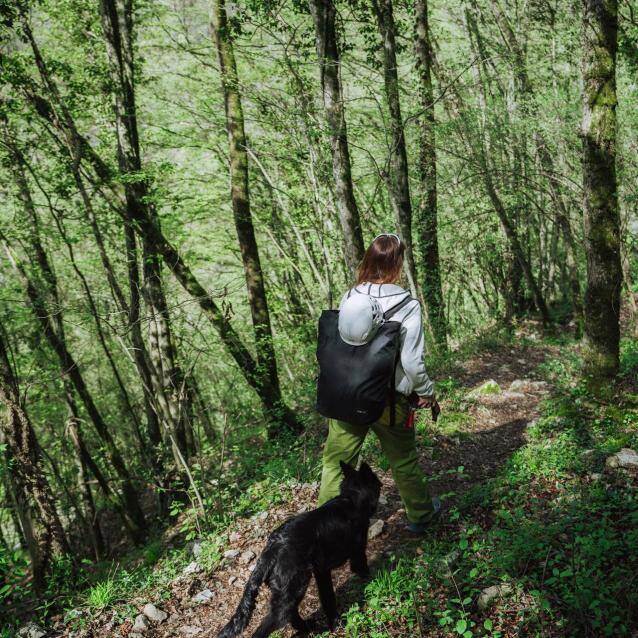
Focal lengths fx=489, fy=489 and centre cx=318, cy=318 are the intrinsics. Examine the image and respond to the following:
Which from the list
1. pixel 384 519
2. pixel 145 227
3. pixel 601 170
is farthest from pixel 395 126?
pixel 384 519

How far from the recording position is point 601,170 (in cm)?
474

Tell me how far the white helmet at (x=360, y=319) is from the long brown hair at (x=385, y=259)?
0.22m

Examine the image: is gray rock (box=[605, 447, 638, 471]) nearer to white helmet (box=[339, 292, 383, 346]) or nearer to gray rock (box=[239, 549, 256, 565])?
white helmet (box=[339, 292, 383, 346])

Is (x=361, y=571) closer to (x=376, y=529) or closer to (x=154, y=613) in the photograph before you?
(x=376, y=529)

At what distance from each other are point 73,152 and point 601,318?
7.08 meters

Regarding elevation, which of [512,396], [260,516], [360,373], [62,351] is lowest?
[260,516]

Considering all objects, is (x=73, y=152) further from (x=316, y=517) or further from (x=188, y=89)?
(x=316, y=517)

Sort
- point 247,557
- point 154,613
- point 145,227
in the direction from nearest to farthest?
point 154,613, point 247,557, point 145,227

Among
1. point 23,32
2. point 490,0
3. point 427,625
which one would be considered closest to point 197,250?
point 23,32

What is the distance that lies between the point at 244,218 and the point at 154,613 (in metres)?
6.18

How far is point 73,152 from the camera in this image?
6.95 m

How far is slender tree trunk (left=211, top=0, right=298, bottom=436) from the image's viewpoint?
8.08 metres

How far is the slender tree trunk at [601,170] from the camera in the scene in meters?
4.66

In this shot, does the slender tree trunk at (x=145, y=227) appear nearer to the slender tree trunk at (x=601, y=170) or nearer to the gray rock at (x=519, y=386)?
the gray rock at (x=519, y=386)
